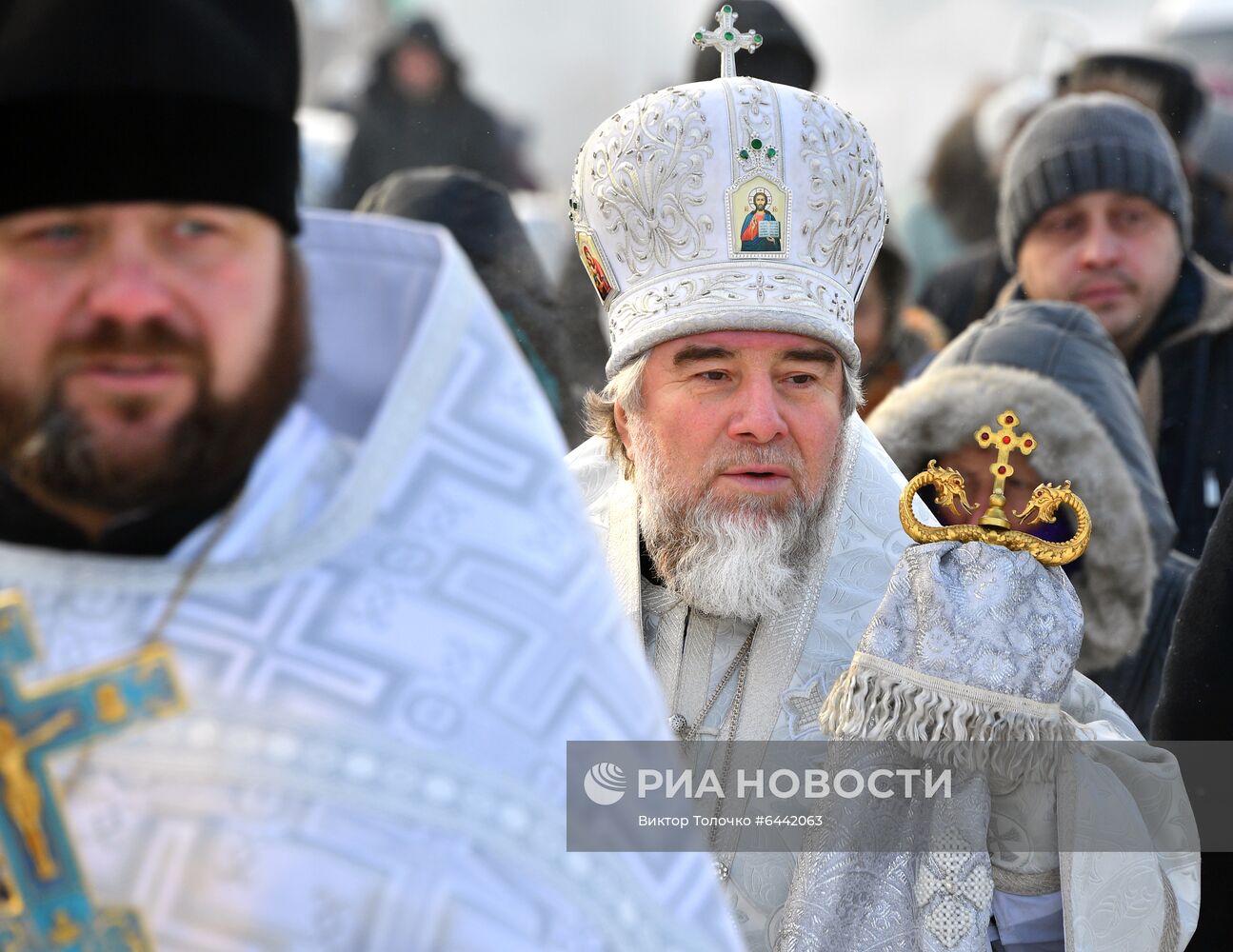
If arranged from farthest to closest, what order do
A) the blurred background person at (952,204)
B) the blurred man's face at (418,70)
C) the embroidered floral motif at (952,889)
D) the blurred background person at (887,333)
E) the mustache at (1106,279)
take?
the blurred man's face at (418,70)
the blurred background person at (952,204)
the blurred background person at (887,333)
the mustache at (1106,279)
the embroidered floral motif at (952,889)

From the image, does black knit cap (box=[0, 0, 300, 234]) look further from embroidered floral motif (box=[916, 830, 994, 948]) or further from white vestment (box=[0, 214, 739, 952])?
embroidered floral motif (box=[916, 830, 994, 948])

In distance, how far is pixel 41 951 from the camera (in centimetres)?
217

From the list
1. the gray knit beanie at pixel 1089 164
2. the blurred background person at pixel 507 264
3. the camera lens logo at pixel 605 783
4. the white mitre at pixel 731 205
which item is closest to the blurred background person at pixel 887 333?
the gray knit beanie at pixel 1089 164

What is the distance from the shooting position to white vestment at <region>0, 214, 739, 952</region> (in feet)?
7.03

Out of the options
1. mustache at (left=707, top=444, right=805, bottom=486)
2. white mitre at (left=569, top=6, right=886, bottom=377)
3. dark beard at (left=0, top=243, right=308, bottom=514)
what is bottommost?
dark beard at (left=0, top=243, right=308, bottom=514)

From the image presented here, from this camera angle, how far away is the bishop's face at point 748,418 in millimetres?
3799

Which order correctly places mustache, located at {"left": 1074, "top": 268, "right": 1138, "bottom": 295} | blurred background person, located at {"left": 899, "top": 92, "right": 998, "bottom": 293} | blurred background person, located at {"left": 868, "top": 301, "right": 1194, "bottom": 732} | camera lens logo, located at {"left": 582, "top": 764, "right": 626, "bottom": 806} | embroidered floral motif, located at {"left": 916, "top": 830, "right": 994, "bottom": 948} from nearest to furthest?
camera lens logo, located at {"left": 582, "top": 764, "right": 626, "bottom": 806}
embroidered floral motif, located at {"left": 916, "top": 830, "right": 994, "bottom": 948}
blurred background person, located at {"left": 868, "top": 301, "right": 1194, "bottom": 732}
mustache, located at {"left": 1074, "top": 268, "right": 1138, "bottom": 295}
blurred background person, located at {"left": 899, "top": 92, "right": 998, "bottom": 293}

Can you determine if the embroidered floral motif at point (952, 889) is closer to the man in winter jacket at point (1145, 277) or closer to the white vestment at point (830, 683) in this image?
the white vestment at point (830, 683)

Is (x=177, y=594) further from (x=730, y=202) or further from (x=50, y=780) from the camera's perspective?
(x=730, y=202)

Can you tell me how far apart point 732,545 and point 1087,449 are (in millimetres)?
1253

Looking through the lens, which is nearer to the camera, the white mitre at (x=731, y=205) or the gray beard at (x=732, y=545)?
the gray beard at (x=732, y=545)

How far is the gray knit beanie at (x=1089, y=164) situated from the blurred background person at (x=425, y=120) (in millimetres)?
3262

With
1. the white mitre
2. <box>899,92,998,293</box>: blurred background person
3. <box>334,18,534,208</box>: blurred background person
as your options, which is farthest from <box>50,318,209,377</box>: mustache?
<box>899,92,998,293</box>: blurred background person

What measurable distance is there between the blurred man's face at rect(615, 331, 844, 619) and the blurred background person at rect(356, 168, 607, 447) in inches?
66.3
